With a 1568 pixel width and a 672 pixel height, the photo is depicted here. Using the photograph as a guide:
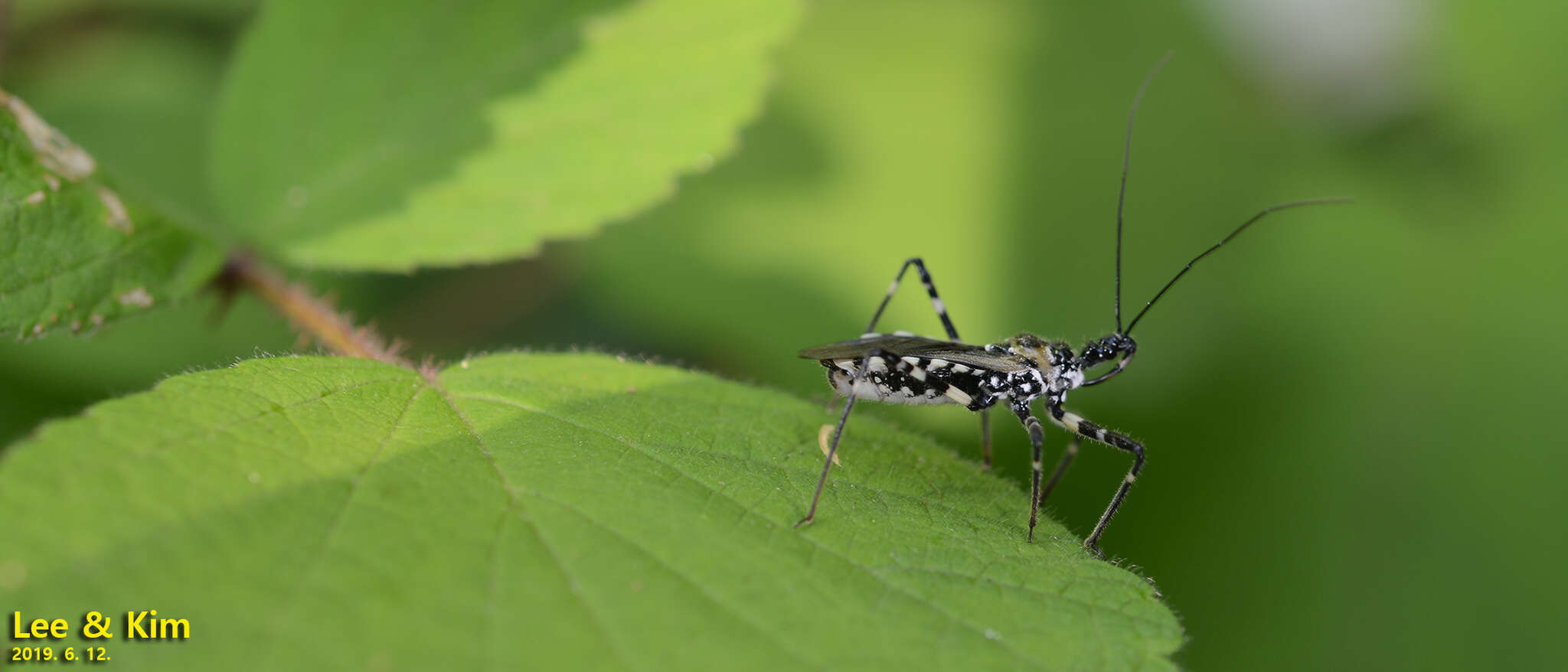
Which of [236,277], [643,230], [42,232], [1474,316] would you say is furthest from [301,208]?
[1474,316]

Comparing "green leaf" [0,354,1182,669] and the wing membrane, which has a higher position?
the wing membrane

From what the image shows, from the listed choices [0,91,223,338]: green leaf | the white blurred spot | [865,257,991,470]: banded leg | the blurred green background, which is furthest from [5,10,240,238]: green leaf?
the white blurred spot

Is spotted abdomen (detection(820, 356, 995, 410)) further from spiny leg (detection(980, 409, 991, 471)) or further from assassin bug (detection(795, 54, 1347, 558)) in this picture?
spiny leg (detection(980, 409, 991, 471))

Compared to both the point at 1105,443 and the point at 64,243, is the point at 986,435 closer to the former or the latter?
the point at 1105,443

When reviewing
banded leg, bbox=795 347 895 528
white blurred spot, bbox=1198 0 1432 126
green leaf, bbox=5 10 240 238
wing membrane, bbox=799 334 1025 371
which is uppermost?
white blurred spot, bbox=1198 0 1432 126

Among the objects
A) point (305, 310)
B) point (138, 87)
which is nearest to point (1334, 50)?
point (305, 310)
